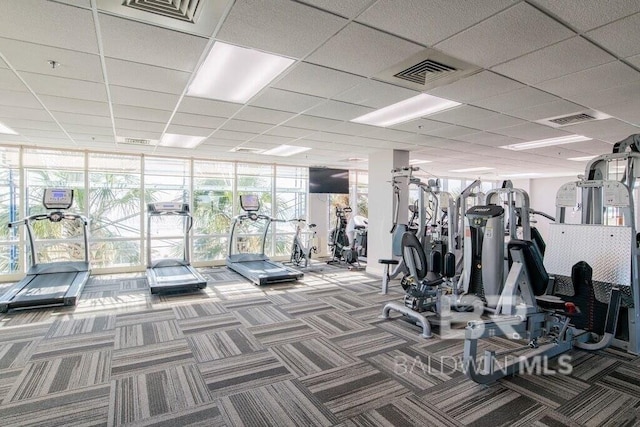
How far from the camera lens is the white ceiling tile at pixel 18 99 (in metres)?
3.61

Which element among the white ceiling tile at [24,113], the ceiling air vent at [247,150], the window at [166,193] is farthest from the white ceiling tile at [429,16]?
the window at [166,193]

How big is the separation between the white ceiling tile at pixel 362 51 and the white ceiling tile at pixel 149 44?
2.99 ft

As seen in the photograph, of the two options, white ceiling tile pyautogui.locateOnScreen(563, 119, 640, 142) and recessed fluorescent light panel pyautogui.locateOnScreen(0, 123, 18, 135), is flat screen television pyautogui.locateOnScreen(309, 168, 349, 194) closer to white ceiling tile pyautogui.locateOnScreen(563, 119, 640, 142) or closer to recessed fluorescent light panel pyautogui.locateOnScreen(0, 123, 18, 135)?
white ceiling tile pyautogui.locateOnScreen(563, 119, 640, 142)

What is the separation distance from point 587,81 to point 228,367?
13.4 ft

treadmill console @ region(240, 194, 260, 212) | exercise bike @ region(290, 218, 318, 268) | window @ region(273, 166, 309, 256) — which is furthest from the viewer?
window @ region(273, 166, 309, 256)

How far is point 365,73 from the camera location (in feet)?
10.1

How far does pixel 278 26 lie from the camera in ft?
7.51

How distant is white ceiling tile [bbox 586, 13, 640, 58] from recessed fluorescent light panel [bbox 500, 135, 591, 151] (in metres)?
3.39

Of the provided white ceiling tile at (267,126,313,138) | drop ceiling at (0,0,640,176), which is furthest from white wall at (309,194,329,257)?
drop ceiling at (0,0,640,176)

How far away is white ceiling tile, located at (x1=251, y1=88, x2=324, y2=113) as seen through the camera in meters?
3.62

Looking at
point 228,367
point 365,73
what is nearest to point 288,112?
point 365,73

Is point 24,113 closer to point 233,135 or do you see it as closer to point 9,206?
point 233,135

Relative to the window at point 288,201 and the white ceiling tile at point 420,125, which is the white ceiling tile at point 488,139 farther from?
the window at point 288,201

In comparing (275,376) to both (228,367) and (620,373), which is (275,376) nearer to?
(228,367)
